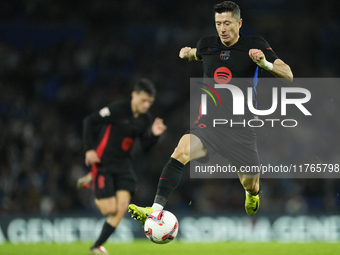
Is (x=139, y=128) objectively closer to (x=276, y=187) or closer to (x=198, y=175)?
(x=198, y=175)

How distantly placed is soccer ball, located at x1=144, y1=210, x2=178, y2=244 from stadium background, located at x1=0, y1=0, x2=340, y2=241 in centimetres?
675

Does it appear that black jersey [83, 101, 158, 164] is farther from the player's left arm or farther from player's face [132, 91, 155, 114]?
the player's left arm

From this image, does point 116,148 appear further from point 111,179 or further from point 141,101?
point 141,101

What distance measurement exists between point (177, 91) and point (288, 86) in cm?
375

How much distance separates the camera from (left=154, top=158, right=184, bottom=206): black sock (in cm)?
504

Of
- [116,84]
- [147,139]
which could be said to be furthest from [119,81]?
[147,139]

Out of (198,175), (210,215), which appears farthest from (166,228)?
(198,175)

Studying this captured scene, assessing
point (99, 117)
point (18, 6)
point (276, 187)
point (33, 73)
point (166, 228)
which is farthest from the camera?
point (18, 6)

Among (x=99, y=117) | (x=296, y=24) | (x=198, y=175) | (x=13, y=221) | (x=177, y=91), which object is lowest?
(x=13, y=221)

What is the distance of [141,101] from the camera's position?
25.3 feet

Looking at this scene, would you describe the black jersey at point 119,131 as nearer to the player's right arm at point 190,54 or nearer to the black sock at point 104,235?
the black sock at point 104,235

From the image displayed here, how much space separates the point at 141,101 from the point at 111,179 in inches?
52.8

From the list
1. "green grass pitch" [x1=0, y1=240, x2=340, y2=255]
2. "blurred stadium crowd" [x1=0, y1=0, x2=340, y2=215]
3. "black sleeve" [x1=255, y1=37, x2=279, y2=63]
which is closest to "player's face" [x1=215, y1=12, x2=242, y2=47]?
"black sleeve" [x1=255, y1=37, x2=279, y2=63]

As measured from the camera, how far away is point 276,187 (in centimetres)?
1330
